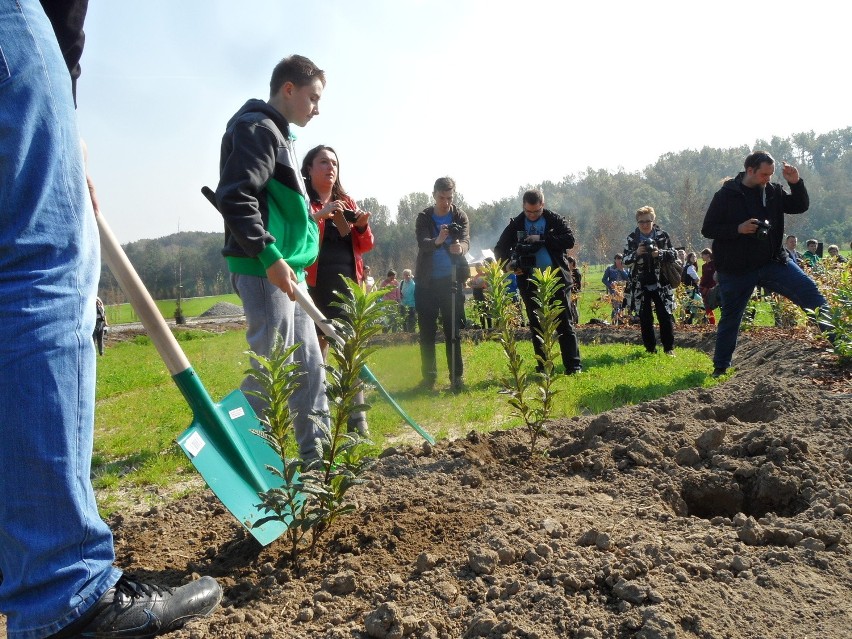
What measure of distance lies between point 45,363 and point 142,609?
672 millimetres

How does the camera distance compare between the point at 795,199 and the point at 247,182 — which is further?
the point at 795,199

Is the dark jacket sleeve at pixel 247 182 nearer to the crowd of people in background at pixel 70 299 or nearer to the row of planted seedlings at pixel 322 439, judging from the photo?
the crowd of people in background at pixel 70 299

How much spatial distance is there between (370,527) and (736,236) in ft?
17.0

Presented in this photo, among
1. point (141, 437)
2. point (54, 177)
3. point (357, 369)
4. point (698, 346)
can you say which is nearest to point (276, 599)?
point (357, 369)

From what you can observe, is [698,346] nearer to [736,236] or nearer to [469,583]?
[736,236]

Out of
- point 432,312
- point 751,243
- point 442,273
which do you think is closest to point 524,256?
point 442,273

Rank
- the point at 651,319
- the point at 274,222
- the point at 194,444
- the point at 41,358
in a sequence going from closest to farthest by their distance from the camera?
the point at 41,358
the point at 194,444
the point at 274,222
the point at 651,319

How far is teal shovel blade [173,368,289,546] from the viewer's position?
89.4 inches

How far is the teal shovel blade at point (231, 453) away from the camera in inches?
89.4

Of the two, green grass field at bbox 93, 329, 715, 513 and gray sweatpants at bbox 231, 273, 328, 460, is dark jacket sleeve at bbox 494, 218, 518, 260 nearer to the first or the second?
green grass field at bbox 93, 329, 715, 513

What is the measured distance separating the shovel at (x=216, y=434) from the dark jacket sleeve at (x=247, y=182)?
0.71 metres

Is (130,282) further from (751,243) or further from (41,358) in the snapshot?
(751,243)

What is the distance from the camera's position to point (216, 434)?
2.41 m

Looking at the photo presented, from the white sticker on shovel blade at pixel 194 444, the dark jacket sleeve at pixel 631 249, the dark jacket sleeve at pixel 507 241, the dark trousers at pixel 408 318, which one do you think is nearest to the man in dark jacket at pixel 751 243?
the dark jacket sleeve at pixel 507 241
